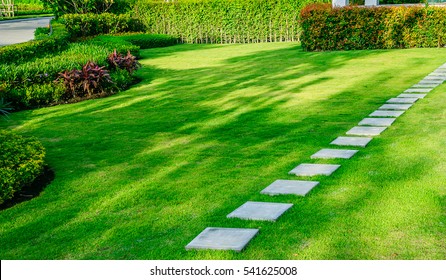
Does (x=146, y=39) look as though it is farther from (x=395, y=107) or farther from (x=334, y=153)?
(x=334, y=153)

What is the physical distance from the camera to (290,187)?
6.48m

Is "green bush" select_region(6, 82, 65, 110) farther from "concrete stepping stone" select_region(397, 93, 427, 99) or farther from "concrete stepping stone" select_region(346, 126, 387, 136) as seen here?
"concrete stepping stone" select_region(397, 93, 427, 99)

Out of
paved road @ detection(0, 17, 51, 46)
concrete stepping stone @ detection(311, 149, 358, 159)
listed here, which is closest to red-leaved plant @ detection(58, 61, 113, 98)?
concrete stepping stone @ detection(311, 149, 358, 159)

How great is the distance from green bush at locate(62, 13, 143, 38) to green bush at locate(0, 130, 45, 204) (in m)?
18.9

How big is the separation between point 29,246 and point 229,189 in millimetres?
2190

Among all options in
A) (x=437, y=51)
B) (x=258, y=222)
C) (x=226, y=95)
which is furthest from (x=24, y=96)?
(x=437, y=51)

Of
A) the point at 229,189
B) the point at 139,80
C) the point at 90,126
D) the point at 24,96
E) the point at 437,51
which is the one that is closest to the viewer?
the point at 229,189

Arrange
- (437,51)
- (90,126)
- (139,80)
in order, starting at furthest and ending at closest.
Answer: (437,51) → (139,80) → (90,126)

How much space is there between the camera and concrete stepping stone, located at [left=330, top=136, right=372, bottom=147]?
8.24m

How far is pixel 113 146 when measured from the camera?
29.6 ft

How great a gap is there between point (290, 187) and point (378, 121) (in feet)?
12.1

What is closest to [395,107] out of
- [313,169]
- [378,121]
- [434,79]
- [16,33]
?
[378,121]

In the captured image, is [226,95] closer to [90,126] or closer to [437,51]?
[90,126]
